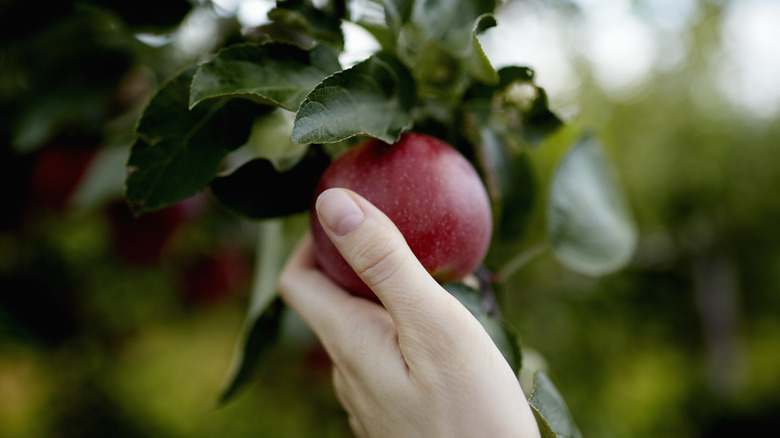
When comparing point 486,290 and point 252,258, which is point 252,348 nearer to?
point 486,290

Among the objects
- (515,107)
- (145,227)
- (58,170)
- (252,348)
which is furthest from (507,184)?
(58,170)

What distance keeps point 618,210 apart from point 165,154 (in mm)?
519

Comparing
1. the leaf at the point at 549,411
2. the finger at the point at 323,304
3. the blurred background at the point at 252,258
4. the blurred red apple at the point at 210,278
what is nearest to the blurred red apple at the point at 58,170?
the blurred background at the point at 252,258

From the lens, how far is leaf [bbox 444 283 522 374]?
0.37 m

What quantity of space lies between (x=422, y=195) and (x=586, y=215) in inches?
11.5

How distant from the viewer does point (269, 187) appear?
391 millimetres

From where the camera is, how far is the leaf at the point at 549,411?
0.31m

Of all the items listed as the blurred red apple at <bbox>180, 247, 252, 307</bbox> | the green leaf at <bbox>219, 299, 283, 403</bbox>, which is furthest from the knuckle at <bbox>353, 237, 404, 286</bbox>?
the blurred red apple at <bbox>180, 247, 252, 307</bbox>

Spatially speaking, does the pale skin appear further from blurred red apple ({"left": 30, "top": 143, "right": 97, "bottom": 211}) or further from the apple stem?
blurred red apple ({"left": 30, "top": 143, "right": 97, "bottom": 211})

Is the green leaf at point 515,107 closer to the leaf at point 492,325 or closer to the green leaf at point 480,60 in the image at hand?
the green leaf at point 480,60

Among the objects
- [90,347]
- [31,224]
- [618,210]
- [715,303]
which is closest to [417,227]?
[618,210]

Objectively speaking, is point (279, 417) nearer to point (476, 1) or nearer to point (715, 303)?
point (476, 1)

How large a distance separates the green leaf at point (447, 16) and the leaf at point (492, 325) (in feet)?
0.60

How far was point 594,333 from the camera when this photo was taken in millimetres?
2521
